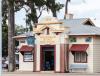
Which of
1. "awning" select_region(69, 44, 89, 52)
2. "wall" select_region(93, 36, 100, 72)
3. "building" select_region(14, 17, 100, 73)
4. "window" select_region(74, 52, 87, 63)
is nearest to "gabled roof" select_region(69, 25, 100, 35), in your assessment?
"building" select_region(14, 17, 100, 73)

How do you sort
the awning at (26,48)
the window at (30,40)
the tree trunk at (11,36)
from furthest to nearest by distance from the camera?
the tree trunk at (11,36)
the window at (30,40)
the awning at (26,48)

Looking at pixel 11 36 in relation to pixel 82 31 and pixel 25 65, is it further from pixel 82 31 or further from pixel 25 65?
pixel 82 31

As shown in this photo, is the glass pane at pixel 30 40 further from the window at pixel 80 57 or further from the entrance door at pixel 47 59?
the window at pixel 80 57

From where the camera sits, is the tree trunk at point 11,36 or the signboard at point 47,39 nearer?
the signboard at point 47,39

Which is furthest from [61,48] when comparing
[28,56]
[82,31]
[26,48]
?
[28,56]

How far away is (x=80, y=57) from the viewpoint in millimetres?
44781

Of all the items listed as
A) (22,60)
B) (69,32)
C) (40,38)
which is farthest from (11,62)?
(69,32)

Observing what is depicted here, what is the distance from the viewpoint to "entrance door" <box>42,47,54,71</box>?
152 ft

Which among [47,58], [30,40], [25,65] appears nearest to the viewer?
[47,58]

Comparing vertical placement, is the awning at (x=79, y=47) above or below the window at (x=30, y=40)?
below

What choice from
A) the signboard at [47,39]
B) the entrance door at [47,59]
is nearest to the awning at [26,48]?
the signboard at [47,39]

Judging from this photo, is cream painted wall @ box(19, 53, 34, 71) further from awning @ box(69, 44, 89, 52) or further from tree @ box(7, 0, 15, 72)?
awning @ box(69, 44, 89, 52)

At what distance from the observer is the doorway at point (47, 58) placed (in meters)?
46.4

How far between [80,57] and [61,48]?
7.12 feet
